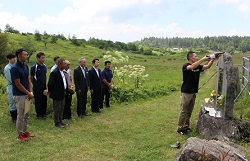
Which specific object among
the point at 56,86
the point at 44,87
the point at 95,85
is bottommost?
the point at 95,85

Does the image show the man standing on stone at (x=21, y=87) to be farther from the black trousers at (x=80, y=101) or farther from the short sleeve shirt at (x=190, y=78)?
the short sleeve shirt at (x=190, y=78)

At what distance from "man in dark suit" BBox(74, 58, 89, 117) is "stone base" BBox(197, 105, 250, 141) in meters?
4.35

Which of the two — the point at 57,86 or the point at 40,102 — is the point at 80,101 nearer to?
the point at 40,102

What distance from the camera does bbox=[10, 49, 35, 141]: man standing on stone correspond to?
259 inches

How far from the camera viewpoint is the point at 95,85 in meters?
10.5

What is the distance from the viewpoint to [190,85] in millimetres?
7426

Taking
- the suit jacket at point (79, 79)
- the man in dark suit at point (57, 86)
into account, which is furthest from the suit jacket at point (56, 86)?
the suit jacket at point (79, 79)

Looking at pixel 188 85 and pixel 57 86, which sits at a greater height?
pixel 188 85

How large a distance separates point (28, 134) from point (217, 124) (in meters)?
4.64

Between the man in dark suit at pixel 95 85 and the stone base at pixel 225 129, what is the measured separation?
4.54 metres

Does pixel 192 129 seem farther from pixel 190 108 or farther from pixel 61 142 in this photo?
pixel 61 142

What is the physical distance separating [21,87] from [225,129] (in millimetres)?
4828

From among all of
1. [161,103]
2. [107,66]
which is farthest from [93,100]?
[161,103]

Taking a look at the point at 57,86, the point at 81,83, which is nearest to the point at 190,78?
the point at 57,86
